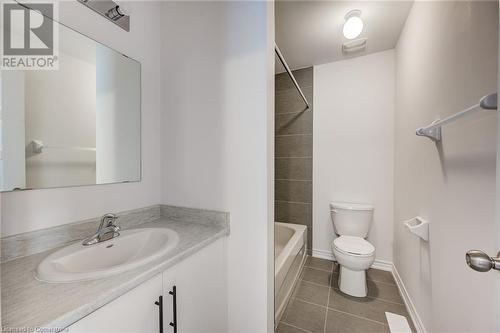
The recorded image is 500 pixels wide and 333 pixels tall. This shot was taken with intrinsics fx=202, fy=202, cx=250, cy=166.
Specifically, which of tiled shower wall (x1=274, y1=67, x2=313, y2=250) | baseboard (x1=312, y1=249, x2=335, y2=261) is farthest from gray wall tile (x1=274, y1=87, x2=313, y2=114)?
baseboard (x1=312, y1=249, x2=335, y2=261)

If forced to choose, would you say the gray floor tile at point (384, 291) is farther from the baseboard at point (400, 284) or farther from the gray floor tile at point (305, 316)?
the gray floor tile at point (305, 316)

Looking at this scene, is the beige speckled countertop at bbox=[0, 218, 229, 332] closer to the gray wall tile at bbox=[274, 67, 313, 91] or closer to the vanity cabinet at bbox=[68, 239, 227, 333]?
the vanity cabinet at bbox=[68, 239, 227, 333]

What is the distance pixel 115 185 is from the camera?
1.19 meters

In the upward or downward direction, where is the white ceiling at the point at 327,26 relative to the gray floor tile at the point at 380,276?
upward

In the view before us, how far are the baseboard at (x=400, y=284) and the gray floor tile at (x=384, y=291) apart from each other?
0.04m

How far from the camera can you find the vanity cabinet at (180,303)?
2.07 ft

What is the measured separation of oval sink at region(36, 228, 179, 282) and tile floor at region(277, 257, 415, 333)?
111 centimetres

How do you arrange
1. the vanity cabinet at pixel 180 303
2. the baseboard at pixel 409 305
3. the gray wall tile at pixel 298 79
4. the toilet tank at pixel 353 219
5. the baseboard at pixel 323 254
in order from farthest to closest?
the gray wall tile at pixel 298 79
the baseboard at pixel 323 254
the toilet tank at pixel 353 219
the baseboard at pixel 409 305
the vanity cabinet at pixel 180 303

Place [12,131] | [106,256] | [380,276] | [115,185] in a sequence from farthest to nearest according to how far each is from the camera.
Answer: [380,276]
[115,185]
[106,256]
[12,131]

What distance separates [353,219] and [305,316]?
111cm

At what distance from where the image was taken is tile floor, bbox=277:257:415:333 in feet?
4.78

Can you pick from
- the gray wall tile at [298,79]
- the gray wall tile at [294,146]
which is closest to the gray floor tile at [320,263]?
the gray wall tile at [294,146]

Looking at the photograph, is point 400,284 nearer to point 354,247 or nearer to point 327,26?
point 354,247

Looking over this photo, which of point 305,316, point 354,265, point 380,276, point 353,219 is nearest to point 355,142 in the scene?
point 353,219
